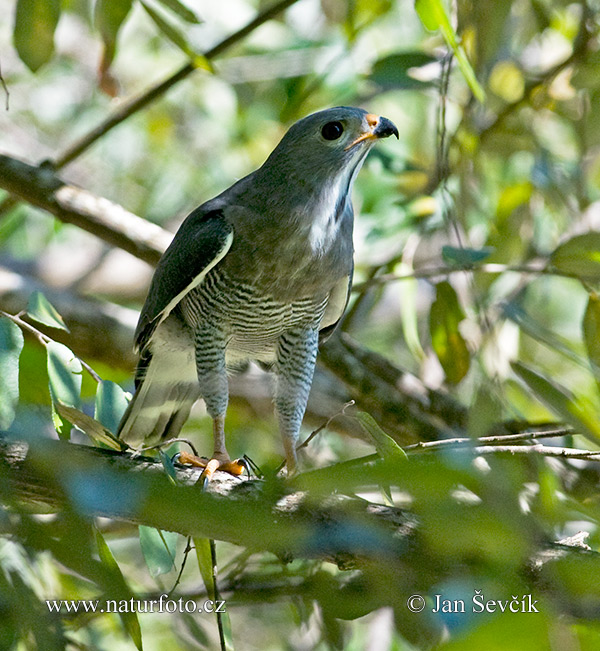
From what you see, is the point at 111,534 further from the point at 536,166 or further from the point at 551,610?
the point at 551,610

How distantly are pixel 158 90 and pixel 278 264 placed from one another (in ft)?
4.51

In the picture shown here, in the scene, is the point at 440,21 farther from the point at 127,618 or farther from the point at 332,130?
the point at 127,618

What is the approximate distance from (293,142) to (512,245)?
53.2 inches

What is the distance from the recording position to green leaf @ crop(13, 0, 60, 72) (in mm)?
2971

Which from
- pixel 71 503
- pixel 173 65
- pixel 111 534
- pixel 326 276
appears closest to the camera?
pixel 71 503

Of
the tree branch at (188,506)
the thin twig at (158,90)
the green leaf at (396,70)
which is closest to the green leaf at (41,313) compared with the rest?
the tree branch at (188,506)

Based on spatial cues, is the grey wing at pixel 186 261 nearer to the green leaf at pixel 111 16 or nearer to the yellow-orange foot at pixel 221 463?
A: the yellow-orange foot at pixel 221 463

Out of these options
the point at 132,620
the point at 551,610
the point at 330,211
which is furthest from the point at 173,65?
the point at 551,610

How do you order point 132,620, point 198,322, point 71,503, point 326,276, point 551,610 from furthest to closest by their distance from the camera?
point 198,322, point 326,276, point 132,620, point 71,503, point 551,610

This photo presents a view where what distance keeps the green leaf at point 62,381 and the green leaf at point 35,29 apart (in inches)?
46.9

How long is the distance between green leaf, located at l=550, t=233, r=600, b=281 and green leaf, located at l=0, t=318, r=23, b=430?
2.03 metres

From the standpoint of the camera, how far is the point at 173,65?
6891 mm

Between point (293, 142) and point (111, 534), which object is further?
point (111, 534)

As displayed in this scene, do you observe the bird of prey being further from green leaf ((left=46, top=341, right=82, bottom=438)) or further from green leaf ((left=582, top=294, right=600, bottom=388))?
green leaf ((left=582, top=294, right=600, bottom=388))
